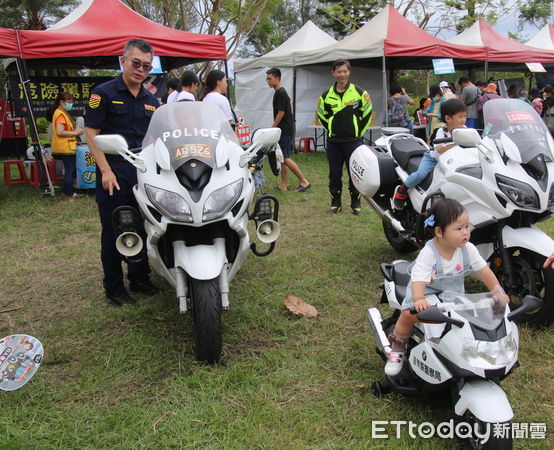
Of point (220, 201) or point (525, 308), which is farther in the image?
point (220, 201)

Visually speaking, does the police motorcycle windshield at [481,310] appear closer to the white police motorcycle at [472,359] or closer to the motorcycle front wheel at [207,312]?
the white police motorcycle at [472,359]

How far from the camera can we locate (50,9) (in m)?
23.8

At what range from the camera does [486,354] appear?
196 cm

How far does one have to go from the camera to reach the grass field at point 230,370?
2.38 m

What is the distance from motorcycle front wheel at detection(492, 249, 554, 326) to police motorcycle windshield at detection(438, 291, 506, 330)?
1160 millimetres

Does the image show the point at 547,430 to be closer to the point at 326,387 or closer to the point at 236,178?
the point at 326,387

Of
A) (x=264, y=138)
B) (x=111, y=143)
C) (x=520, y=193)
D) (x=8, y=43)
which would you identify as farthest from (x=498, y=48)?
(x=111, y=143)

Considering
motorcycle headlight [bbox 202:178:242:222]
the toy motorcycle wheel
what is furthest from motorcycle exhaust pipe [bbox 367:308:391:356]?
motorcycle headlight [bbox 202:178:242:222]

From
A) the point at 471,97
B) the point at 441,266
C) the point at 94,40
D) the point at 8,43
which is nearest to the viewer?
the point at 441,266

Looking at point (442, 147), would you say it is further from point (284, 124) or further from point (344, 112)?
point (284, 124)

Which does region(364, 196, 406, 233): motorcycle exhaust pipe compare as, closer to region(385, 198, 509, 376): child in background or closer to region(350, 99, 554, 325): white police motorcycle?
region(350, 99, 554, 325): white police motorcycle

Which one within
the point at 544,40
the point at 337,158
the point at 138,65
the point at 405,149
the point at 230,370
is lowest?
the point at 230,370

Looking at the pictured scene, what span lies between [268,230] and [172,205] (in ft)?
2.29

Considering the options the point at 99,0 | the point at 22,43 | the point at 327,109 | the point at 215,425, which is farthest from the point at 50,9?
the point at 215,425
